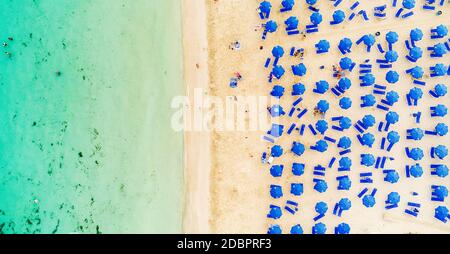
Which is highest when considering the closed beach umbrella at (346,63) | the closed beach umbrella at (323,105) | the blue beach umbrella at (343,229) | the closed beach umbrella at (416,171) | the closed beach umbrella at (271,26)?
the closed beach umbrella at (271,26)

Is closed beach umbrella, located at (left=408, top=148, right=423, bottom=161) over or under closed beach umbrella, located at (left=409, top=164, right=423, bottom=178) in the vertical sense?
over

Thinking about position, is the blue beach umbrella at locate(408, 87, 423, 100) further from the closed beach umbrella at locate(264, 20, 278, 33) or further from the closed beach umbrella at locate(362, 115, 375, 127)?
the closed beach umbrella at locate(264, 20, 278, 33)

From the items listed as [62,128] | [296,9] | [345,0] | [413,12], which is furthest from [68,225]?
[413,12]

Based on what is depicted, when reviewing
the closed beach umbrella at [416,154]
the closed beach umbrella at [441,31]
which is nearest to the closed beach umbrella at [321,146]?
the closed beach umbrella at [416,154]

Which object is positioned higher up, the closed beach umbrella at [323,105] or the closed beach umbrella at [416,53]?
the closed beach umbrella at [416,53]

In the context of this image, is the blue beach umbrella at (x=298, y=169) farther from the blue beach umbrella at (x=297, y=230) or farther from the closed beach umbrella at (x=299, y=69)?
the closed beach umbrella at (x=299, y=69)

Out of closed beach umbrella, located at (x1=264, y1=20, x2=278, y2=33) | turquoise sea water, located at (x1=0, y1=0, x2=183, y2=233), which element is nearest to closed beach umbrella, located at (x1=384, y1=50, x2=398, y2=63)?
closed beach umbrella, located at (x1=264, y1=20, x2=278, y2=33)

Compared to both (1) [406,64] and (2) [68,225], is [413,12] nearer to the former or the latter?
(1) [406,64]
